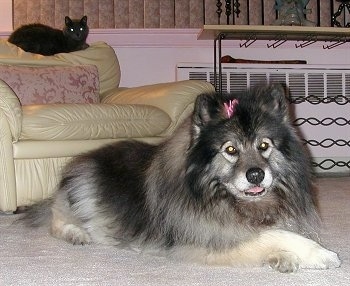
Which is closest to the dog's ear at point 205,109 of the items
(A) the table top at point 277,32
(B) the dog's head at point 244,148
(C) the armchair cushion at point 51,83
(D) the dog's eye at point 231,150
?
(B) the dog's head at point 244,148

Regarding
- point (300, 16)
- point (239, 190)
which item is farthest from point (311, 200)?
point (300, 16)

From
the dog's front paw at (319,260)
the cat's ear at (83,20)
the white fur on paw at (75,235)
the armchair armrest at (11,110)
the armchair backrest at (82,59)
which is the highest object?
the cat's ear at (83,20)

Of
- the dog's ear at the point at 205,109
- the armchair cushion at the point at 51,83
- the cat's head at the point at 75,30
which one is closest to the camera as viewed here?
the dog's ear at the point at 205,109

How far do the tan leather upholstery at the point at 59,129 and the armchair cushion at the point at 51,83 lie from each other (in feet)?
1.44

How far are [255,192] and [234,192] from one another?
0.22 feet

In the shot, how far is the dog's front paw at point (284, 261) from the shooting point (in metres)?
1.60

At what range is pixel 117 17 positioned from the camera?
4875 mm

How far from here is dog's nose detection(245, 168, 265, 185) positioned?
1.65 metres

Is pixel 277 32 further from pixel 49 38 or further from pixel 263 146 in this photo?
pixel 263 146

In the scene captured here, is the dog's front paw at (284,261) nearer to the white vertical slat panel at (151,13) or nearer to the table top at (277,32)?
the table top at (277,32)

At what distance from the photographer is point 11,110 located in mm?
2781

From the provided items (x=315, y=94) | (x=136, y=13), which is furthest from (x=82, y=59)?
(x=315, y=94)

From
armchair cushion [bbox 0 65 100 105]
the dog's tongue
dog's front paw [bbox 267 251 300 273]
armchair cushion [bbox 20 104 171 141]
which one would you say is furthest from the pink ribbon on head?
armchair cushion [bbox 0 65 100 105]

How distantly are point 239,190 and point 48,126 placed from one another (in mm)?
1422
